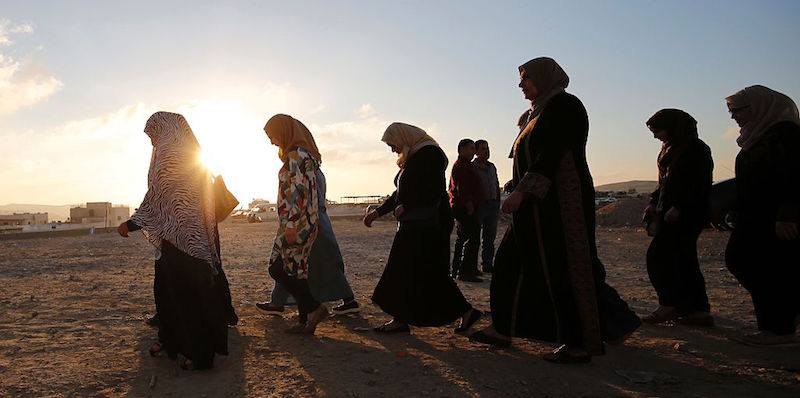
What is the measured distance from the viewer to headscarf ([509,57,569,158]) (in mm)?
3795

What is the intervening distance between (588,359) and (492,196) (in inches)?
180

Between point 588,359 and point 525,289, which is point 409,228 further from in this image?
point 588,359

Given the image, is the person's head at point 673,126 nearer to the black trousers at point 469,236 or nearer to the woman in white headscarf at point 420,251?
the woman in white headscarf at point 420,251

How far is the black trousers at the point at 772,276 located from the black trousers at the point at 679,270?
22.9 inches

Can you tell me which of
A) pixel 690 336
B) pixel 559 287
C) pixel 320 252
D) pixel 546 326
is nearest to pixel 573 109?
pixel 559 287

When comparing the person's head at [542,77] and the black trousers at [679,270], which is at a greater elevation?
the person's head at [542,77]

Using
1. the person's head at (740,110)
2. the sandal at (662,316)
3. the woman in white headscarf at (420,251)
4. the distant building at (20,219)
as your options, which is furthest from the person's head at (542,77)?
the distant building at (20,219)

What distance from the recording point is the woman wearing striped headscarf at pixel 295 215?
4402 millimetres

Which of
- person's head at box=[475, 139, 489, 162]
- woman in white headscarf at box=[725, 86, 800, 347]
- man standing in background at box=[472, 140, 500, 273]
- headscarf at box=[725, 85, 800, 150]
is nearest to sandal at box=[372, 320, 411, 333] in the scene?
woman in white headscarf at box=[725, 86, 800, 347]

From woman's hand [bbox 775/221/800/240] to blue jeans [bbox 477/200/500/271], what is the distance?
4164 mm

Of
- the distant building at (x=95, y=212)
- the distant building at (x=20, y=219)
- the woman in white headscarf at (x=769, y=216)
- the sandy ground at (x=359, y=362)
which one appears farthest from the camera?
the distant building at (x=20, y=219)

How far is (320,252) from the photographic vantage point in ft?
16.8

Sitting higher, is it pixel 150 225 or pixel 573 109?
pixel 573 109

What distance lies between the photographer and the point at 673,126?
4.93 metres
